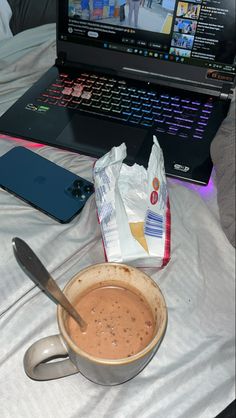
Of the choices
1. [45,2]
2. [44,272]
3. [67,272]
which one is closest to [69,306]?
[44,272]

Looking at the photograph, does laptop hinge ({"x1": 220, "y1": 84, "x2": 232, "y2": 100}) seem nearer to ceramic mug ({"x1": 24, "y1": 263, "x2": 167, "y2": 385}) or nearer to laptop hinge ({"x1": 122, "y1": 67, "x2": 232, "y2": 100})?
laptop hinge ({"x1": 122, "y1": 67, "x2": 232, "y2": 100})

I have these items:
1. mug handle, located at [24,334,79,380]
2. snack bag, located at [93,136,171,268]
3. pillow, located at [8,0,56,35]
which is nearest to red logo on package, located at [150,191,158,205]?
snack bag, located at [93,136,171,268]

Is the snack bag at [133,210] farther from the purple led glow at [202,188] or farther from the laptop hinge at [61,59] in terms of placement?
the laptop hinge at [61,59]

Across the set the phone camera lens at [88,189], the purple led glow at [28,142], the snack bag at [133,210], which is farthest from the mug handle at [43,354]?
the purple led glow at [28,142]

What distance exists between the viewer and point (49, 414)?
0.43 metres

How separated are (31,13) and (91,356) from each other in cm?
83

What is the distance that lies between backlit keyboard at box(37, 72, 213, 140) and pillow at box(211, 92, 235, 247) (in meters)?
0.06

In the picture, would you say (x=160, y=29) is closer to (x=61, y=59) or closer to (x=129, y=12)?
(x=129, y=12)

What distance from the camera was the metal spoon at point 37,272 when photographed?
35 cm

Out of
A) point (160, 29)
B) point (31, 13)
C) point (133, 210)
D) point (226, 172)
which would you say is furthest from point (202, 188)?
point (31, 13)

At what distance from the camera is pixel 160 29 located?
0.71 m

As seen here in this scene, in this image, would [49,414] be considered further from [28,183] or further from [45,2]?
[45,2]

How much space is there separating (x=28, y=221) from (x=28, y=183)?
6cm

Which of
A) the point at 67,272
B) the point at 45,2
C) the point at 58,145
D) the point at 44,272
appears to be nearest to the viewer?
the point at 44,272
